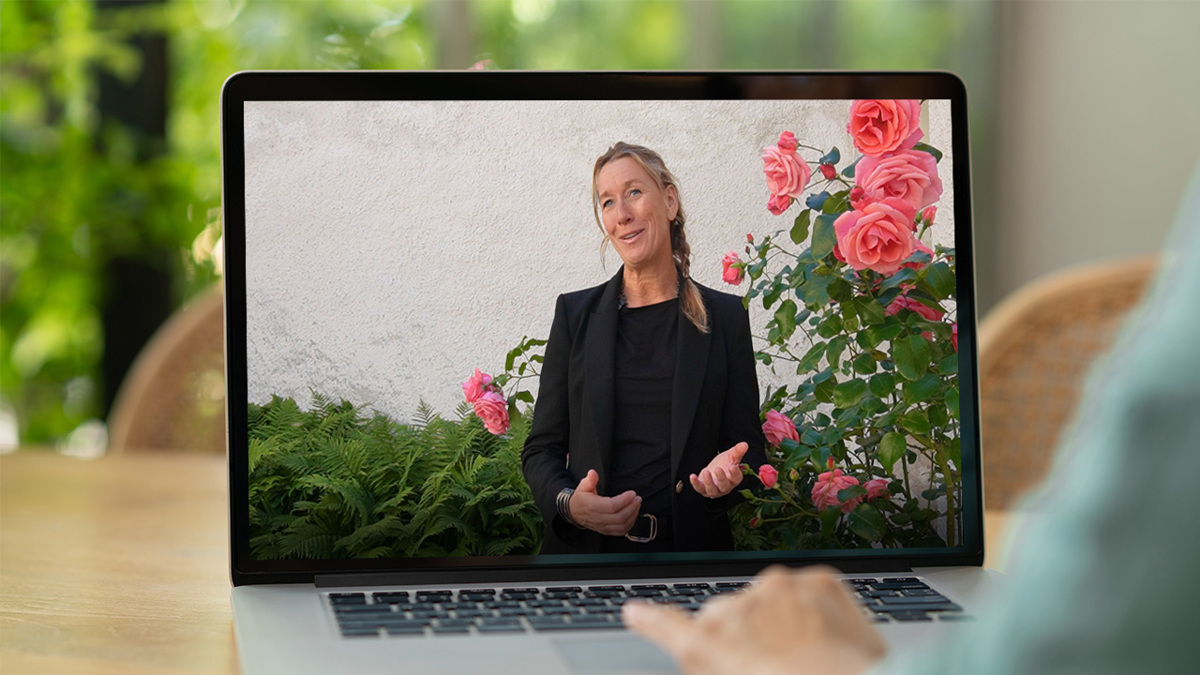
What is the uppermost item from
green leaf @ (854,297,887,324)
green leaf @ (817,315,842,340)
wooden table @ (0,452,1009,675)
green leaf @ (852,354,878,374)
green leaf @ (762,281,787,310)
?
green leaf @ (762,281,787,310)

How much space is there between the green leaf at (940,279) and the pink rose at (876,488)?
13cm

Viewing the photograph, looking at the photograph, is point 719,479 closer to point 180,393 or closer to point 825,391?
point 825,391

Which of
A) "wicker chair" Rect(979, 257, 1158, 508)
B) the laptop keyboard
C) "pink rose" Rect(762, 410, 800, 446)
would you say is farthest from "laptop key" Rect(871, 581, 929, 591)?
"wicker chair" Rect(979, 257, 1158, 508)

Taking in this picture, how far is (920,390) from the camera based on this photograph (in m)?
0.70

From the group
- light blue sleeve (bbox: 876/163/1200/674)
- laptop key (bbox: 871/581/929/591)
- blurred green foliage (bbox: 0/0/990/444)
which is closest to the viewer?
light blue sleeve (bbox: 876/163/1200/674)

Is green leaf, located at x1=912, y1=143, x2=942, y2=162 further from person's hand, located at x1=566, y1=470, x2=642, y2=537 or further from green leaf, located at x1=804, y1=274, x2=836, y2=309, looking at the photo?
person's hand, located at x1=566, y1=470, x2=642, y2=537

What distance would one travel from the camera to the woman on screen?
0.66 meters

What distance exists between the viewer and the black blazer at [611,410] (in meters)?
0.67

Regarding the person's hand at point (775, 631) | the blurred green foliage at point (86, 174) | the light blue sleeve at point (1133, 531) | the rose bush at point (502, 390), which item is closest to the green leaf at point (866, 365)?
the rose bush at point (502, 390)

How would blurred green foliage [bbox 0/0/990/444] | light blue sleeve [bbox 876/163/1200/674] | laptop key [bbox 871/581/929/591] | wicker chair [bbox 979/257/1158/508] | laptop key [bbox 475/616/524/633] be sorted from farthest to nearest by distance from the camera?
blurred green foliage [bbox 0/0/990/444], wicker chair [bbox 979/257/1158/508], laptop key [bbox 871/581/929/591], laptop key [bbox 475/616/524/633], light blue sleeve [bbox 876/163/1200/674]

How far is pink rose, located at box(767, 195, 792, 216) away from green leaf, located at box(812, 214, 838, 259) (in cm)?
2

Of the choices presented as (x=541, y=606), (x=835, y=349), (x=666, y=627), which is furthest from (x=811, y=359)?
(x=666, y=627)

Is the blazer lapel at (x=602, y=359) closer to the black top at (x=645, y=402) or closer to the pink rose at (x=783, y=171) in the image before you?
the black top at (x=645, y=402)

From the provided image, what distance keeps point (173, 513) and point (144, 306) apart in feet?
4.18
